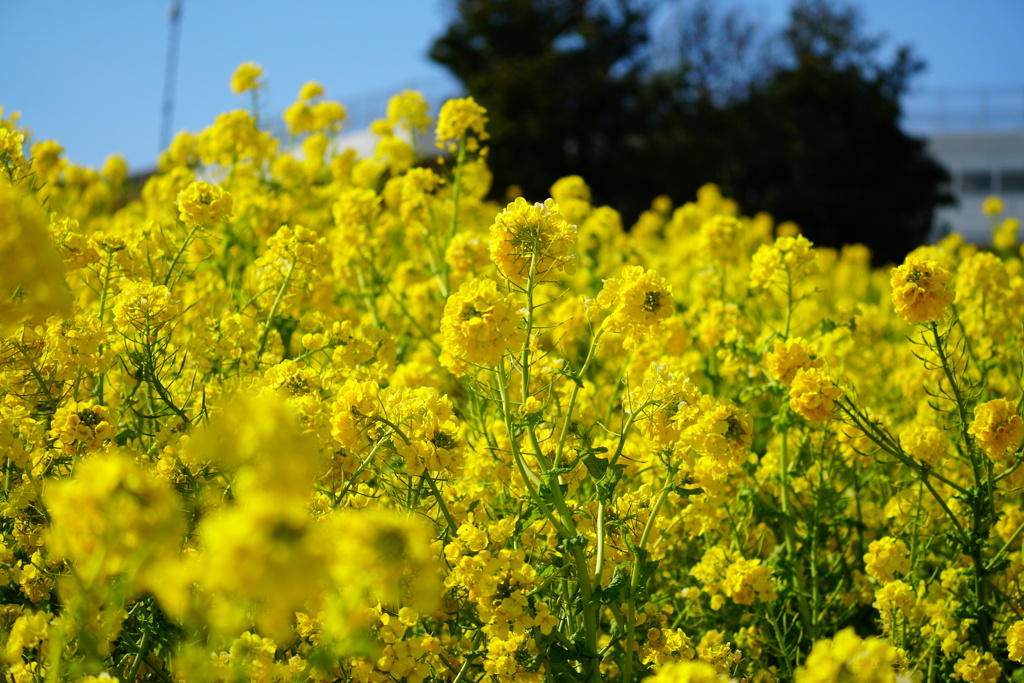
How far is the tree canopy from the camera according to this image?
19234 mm

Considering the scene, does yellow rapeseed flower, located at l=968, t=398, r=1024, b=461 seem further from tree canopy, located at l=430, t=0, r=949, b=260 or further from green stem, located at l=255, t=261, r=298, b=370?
tree canopy, located at l=430, t=0, r=949, b=260

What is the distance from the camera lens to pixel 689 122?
21.4 metres

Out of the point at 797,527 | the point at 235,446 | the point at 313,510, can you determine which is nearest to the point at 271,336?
the point at 313,510

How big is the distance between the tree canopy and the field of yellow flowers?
52.9ft

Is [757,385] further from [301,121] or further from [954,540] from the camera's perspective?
[301,121]

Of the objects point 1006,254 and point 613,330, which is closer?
point 613,330

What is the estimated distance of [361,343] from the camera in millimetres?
2910

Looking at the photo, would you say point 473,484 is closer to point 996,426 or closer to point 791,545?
point 791,545

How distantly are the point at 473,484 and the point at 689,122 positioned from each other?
66.1 ft

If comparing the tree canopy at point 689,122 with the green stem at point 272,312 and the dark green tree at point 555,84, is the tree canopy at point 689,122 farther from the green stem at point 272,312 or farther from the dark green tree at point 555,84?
the green stem at point 272,312

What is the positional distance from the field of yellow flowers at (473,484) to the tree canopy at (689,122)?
16.1m

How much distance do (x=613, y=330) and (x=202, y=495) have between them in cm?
91

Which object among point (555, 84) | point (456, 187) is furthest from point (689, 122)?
point (456, 187)

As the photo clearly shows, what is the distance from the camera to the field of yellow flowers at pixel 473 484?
4.26 feet
